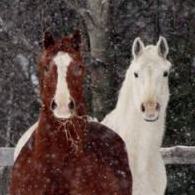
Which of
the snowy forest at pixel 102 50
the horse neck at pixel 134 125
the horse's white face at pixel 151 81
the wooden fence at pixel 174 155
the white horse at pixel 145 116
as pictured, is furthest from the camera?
the snowy forest at pixel 102 50

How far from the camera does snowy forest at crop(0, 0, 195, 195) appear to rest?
11.0m

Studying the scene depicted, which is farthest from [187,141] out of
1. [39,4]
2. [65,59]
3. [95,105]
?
[65,59]

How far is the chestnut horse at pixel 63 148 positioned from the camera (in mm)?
4656

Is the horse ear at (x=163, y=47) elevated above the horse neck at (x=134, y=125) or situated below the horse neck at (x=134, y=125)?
above

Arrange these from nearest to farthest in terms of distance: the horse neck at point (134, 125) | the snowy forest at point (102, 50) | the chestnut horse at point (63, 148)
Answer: the chestnut horse at point (63, 148) < the horse neck at point (134, 125) < the snowy forest at point (102, 50)

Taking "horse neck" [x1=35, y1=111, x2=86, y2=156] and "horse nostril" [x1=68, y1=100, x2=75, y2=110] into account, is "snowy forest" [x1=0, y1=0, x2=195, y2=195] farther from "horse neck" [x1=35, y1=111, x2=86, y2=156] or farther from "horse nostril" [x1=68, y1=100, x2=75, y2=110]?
"horse nostril" [x1=68, y1=100, x2=75, y2=110]

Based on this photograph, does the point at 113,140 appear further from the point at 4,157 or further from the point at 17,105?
the point at 17,105

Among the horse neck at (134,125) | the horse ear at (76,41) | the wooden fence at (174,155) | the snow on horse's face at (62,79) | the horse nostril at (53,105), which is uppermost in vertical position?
the horse ear at (76,41)

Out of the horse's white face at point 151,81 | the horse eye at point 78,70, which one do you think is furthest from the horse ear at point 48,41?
the horse's white face at point 151,81

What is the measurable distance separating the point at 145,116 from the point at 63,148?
122 cm

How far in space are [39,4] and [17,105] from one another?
194 centimetres

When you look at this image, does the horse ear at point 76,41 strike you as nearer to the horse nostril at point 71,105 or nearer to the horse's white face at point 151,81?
the horse nostril at point 71,105

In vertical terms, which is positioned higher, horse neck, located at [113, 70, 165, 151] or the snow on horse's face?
the snow on horse's face

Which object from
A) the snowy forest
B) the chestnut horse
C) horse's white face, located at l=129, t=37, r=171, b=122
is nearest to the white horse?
horse's white face, located at l=129, t=37, r=171, b=122
